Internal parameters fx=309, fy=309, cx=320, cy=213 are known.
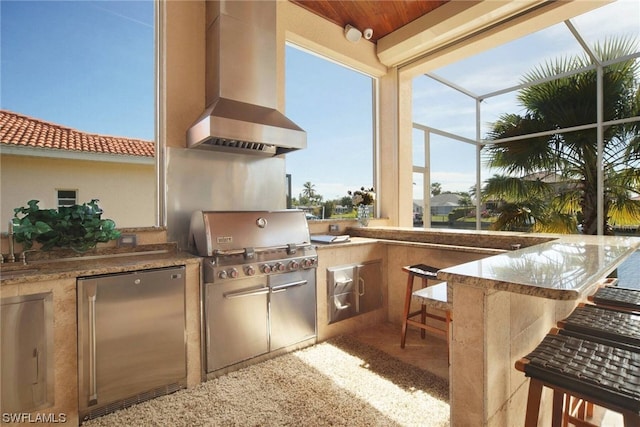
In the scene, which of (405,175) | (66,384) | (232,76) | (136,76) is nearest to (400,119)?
(405,175)

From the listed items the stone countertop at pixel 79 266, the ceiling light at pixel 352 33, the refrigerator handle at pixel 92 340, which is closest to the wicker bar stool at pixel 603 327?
the stone countertop at pixel 79 266

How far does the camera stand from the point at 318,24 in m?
3.62

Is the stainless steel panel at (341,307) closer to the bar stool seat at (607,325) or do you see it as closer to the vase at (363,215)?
the vase at (363,215)

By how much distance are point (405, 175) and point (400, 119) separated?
79 centimetres

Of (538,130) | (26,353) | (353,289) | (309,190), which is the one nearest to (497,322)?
(353,289)

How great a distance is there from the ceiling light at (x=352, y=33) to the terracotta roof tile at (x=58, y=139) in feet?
8.68

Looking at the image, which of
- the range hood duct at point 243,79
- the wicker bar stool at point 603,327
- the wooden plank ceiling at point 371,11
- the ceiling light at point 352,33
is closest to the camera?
the wicker bar stool at point 603,327

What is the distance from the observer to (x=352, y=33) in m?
3.79

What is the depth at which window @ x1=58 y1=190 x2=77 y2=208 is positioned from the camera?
89.9 inches

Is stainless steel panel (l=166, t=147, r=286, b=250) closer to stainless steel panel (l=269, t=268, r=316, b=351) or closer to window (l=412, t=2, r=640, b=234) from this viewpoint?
stainless steel panel (l=269, t=268, r=316, b=351)

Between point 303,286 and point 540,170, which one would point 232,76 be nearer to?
point 303,286

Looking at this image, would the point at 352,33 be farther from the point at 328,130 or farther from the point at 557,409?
the point at 557,409

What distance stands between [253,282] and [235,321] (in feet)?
1.01

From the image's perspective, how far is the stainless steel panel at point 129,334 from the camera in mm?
1751
